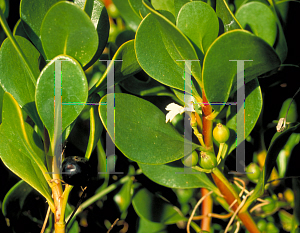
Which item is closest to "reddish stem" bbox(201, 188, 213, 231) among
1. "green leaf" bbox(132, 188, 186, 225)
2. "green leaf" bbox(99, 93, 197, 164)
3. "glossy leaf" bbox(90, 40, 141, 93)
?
"green leaf" bbox(132, 188, 186, 225)

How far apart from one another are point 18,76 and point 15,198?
0.34 metres

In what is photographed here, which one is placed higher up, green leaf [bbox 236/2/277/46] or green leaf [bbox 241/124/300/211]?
green leaf [bbox 236/2/277/46]

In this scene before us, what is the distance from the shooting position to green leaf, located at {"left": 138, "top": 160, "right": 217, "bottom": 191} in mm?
630

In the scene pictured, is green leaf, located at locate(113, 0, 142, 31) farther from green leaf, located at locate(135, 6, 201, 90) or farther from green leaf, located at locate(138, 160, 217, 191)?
green leaf, located at locate(138, 160, 217, 191)

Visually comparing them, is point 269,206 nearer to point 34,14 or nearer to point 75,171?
point 75,171

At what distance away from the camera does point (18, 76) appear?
554 millimetres

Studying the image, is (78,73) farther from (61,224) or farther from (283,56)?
(283,56)

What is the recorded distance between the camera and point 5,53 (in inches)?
21.4

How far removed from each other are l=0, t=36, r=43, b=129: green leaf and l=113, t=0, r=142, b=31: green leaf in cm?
28

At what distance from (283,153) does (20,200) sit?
0.75 m

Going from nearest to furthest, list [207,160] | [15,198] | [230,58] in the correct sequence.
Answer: [230,58] → [207,160] → [15,198]

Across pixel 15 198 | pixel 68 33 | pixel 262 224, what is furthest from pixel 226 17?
pixel 15 198

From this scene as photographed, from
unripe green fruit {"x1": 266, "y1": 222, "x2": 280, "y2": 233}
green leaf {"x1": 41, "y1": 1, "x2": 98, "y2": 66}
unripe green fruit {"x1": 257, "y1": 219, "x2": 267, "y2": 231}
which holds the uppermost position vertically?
green leaf {"x1": 41, "y1": 1, "x2": 98, "y2": 66}

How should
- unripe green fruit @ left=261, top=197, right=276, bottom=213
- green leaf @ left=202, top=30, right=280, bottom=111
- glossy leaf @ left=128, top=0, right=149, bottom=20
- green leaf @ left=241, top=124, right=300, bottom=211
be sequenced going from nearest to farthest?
green leaf @ left=202, top=30, right=280, bottom=111 < green leaf @ left=241, top=124, right=300, bottom=211 < glossy leaf @ left=128, top=0, right=149, bottom=20 < unripe green fruit @ left=261, top=197, right=276, bottom=213
